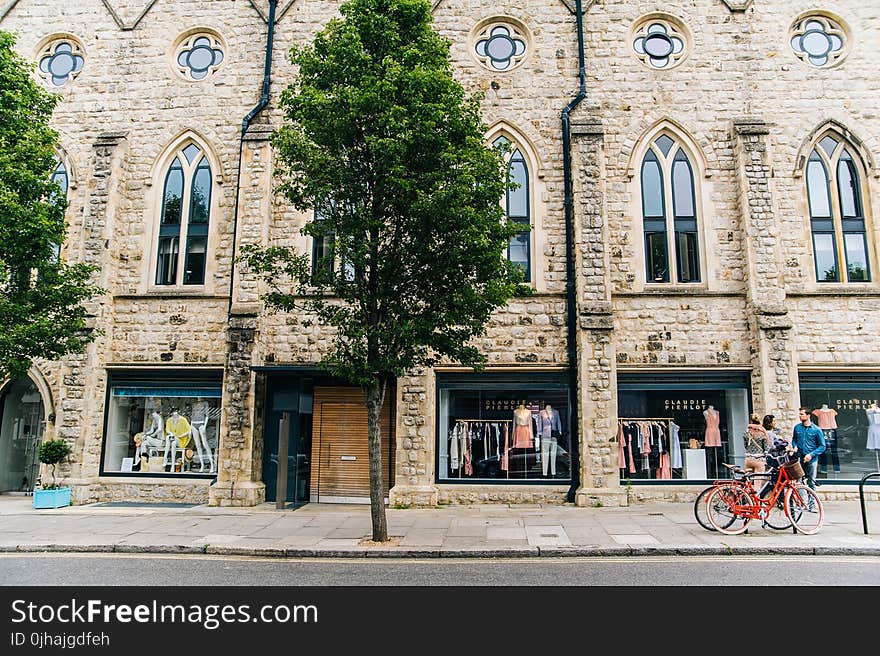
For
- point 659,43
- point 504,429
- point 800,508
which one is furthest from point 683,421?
point 659,43

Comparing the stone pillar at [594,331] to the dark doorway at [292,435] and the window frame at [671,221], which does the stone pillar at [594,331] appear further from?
the dark doorway at [292,435]

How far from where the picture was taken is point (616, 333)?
13.8 metres

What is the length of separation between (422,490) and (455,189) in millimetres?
6702

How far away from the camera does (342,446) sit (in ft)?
46.3

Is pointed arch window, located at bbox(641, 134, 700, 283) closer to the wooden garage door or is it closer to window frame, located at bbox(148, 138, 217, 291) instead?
the wooden garage door

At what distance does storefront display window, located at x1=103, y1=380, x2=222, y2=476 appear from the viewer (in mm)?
14344

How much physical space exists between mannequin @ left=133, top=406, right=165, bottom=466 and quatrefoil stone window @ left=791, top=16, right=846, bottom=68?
708 inches

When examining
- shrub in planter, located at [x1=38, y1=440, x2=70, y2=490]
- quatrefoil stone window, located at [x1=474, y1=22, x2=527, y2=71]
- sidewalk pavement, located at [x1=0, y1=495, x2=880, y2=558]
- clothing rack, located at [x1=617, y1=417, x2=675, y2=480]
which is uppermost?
quatrefoil stone window, located at [x1=474, y1=22, x2=527, y2=71]

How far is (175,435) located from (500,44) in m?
12.6

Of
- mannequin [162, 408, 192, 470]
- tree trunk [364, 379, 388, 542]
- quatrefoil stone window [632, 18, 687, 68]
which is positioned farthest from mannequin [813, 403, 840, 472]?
mannequin [162, 408, 192, 470]

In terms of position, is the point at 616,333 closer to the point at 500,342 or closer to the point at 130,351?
the point at 500,342

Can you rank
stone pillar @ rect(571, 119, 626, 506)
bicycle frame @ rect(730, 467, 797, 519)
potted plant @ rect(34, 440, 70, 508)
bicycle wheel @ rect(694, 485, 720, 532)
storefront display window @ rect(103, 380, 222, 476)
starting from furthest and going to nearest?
storefront display window @ rect(103, 380, 222, 476), potted plant @ rect(34, 440, 70, 508), stone pillar @ rect(571, 119, 626, 506), bicycle wheel @ rect(694, 485, 720, 532), bicycle frame @ rect(730, 467, 797, 519)

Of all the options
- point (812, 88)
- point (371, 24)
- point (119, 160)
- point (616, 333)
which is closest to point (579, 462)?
point (616, 333)

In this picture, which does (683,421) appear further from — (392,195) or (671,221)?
(392,195)
